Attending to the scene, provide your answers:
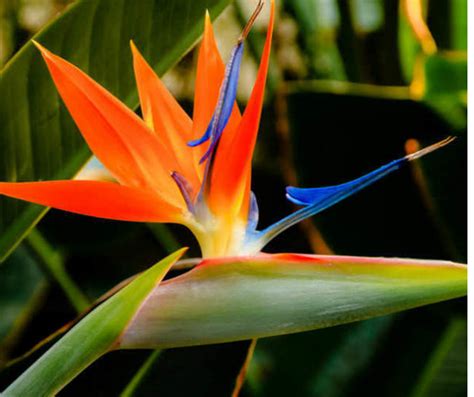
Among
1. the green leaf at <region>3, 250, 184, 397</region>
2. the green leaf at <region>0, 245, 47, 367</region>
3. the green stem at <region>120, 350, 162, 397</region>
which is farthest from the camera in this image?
the green leaf at <region>0, 245, 47, 367</region>

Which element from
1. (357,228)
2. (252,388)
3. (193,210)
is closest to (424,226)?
(357,228)

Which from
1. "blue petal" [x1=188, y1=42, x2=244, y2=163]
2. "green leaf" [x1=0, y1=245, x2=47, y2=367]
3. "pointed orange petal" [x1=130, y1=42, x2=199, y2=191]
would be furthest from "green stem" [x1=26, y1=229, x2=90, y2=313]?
"blue petal" [x1=188, y1=42, x2=244, y2=163]

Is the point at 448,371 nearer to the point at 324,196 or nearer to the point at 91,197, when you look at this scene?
the point at 324,196

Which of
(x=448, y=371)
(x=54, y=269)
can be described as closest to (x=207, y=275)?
(x=54, y=269)

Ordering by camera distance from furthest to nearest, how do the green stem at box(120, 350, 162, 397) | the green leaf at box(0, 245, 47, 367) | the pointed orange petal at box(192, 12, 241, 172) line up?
the green leaf at box(0, 245, 47, 367) < the green stem at box(120, 350, 162, 397) < the pointed orange petal at box(192, 12, 241, 172)

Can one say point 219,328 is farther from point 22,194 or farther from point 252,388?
point 252,388

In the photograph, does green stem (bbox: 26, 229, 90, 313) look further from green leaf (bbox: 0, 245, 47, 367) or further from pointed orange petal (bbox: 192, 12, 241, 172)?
pointed orange petal (bbox: 192, 12, 241, 172)

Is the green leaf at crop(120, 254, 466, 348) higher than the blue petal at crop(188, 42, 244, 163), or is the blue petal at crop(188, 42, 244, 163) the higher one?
the blue petal at crop(188, 42, 244, 163)
